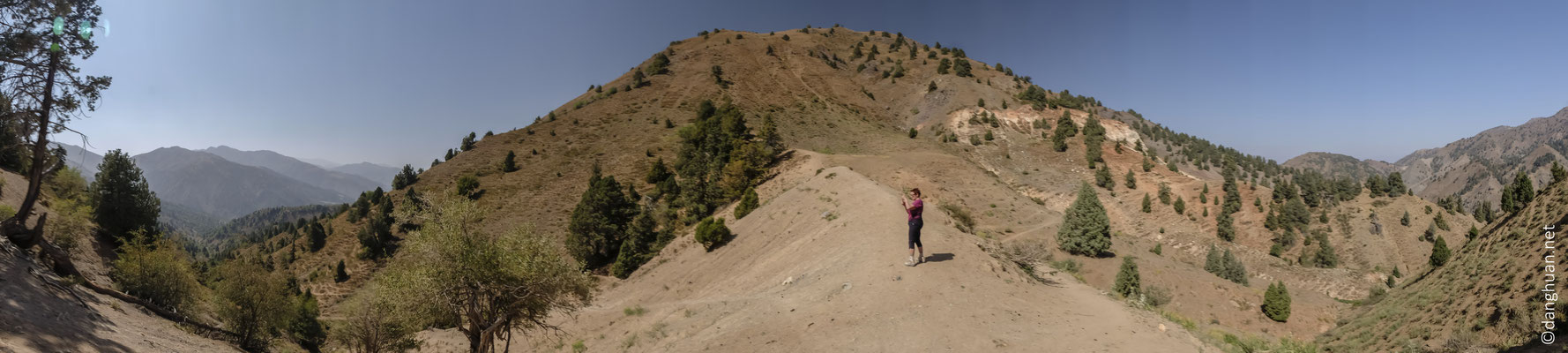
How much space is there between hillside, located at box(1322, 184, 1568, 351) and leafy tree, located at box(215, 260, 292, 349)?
3952cm

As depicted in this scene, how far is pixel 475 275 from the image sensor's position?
14.3m

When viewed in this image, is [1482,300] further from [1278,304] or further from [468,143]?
[468,143]

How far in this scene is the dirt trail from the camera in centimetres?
1080

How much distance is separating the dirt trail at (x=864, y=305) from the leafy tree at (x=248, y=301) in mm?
7257

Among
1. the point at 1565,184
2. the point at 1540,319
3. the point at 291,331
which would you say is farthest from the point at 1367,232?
the point at 291,331

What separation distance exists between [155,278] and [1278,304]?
50.5 meters

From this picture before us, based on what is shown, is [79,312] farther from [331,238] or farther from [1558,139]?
[1558,139]

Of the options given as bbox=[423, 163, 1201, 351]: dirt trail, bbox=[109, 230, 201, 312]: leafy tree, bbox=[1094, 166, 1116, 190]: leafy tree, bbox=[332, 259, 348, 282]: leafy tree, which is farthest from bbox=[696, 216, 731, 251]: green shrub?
bbox=[1094, 166, 1116, 190]: leafy tree

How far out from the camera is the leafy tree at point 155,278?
23.4m

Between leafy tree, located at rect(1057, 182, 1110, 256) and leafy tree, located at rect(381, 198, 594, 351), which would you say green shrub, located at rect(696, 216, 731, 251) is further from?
leafy tree, located at rect(1057, 182, 1110, 256)

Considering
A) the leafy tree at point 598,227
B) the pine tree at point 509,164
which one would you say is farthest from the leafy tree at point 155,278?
the pine tree at point 509,164

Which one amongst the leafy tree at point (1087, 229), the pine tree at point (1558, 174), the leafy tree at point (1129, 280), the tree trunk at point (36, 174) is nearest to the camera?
the pine tree at point (1558, 174)

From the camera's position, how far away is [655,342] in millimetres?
15977

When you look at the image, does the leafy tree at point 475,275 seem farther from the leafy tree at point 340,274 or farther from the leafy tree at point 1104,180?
the leafy tree at point 1104,180
